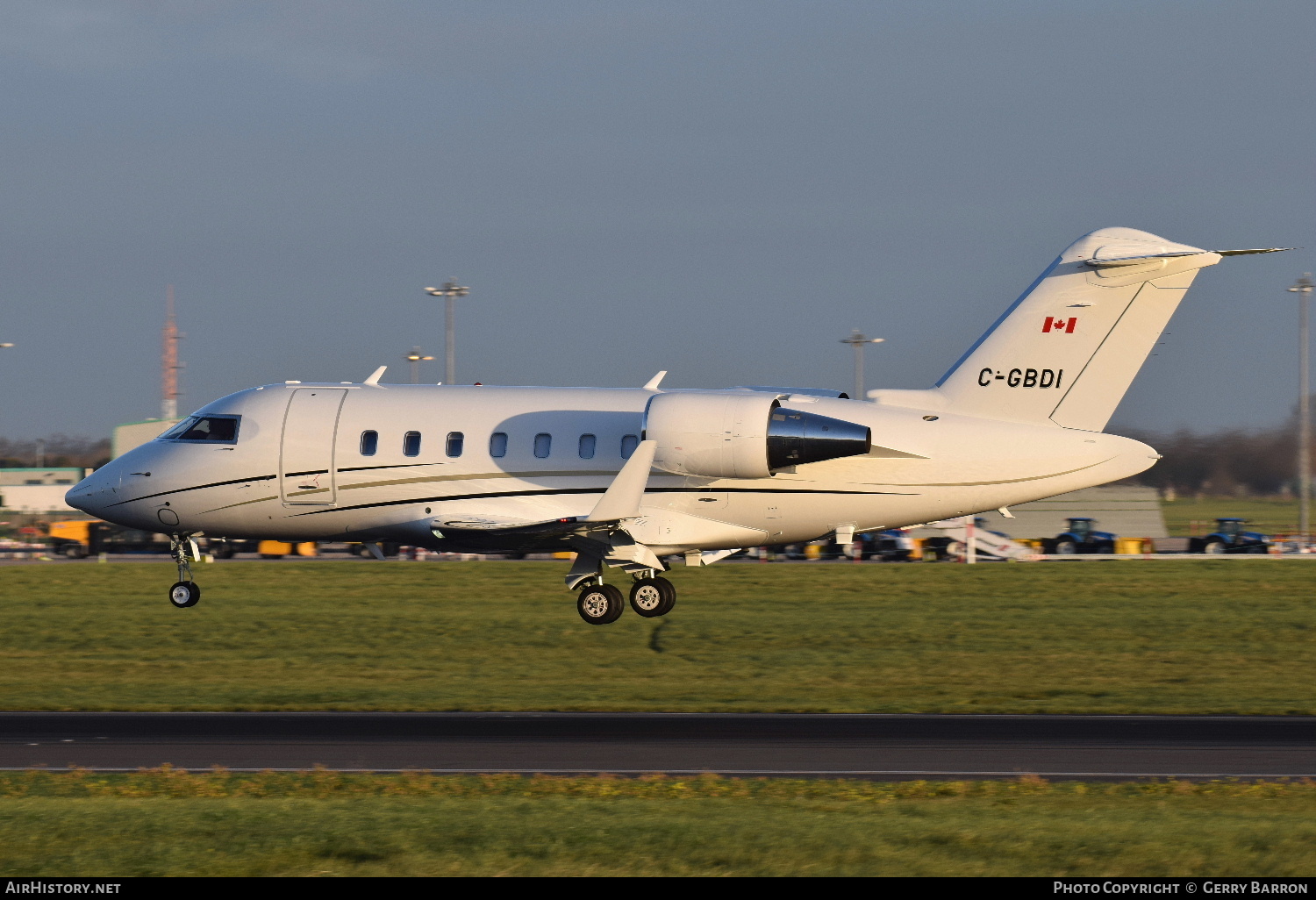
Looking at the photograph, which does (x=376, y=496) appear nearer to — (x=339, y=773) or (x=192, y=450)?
(x=192, y=450)

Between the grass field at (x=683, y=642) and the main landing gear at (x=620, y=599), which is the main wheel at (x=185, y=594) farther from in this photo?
the main landing gear at (x=620, y=599)

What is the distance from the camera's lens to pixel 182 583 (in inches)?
1175

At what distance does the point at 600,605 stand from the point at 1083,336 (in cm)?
1069

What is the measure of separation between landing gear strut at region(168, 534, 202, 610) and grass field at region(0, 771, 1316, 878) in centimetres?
1324

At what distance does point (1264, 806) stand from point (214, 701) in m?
16.9

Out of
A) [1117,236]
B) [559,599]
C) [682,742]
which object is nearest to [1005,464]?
[1117,236]

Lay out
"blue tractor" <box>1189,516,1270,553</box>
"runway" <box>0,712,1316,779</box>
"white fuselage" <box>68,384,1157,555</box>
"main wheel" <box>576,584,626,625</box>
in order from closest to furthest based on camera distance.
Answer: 1. "runway" <box>0,712,1316,779</box>
2. "white fuselage" <box>68,384,1157,555</box>
3. "main wheel" <box>576,584,626,625</box>
4. "blue tractor" <box>1189,516,1270,553</box>

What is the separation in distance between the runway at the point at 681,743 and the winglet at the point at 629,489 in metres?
4.34

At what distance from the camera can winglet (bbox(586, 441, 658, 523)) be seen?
26188 mm

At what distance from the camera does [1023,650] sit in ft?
102

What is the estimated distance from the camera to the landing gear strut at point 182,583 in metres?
29.5

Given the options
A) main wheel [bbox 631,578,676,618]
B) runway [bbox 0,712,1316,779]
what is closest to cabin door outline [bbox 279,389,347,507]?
runway [bbox 0,712,1316,779]

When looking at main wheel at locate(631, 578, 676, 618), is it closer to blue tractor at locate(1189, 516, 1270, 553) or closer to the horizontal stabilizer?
the horizontal stabilizer

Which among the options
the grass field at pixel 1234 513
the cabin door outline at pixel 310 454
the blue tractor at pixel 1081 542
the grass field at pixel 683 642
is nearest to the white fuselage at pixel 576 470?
the cabin door outline at pixel 310 454
